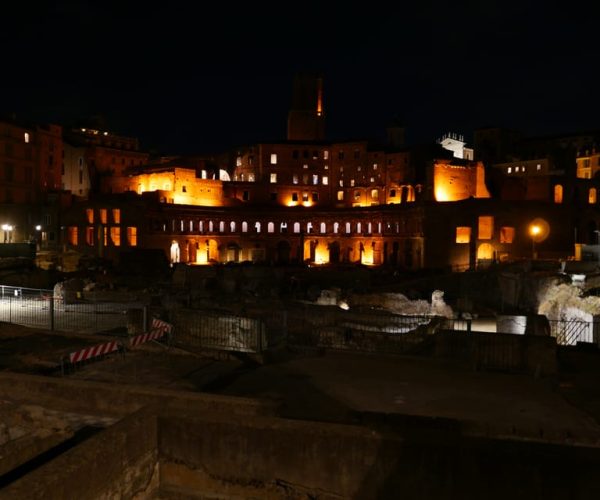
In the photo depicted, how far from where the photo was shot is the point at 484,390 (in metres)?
11.3

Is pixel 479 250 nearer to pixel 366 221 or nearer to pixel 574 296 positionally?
pixel 366 221

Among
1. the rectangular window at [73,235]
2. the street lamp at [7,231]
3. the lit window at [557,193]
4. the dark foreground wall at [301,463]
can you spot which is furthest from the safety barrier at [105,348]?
the lit window at [557,193]

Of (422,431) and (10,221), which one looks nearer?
(422,431)

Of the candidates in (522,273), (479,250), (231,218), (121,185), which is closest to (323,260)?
(231,218)

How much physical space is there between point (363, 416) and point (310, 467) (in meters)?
1.61

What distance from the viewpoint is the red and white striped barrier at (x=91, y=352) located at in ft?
39.6

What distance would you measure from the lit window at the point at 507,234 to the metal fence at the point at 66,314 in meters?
39.3

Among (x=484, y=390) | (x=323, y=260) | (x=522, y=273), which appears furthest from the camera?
(x=323, y=260)

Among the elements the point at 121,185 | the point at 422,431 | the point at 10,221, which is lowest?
the point at 422,431

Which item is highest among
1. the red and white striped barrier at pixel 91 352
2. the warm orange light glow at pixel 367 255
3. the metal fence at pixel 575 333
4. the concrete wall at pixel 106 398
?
the warm orange light glow at pixel 367 255

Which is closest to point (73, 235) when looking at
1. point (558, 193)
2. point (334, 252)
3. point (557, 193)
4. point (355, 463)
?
point (334, 252)

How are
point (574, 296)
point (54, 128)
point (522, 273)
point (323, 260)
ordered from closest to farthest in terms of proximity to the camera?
point (574, 296) < point (522, 273) < point (54, 128) < point (323, 260)

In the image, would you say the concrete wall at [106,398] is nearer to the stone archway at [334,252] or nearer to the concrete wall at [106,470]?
the concrete wall at [106,470]

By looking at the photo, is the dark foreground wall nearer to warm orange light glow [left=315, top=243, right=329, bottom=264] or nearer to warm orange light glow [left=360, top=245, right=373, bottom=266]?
warm orange light glow [left=360, top=245, right=373, bottom=266]
